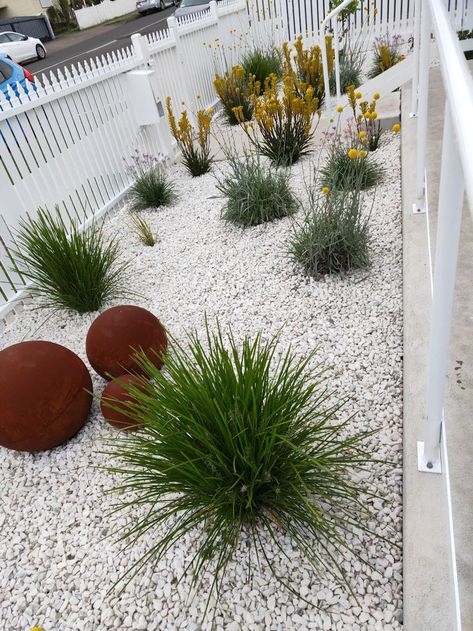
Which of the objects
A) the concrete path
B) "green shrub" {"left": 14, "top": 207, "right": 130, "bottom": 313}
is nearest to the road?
"green shrub" {"left": 14, "top": 207, "right": 130, "bottom": 313}

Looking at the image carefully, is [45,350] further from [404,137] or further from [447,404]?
[404,137]

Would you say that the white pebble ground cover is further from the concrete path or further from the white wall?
the white wall

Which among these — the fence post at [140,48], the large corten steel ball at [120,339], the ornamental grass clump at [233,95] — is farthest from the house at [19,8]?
the large corten steel ball at [120,339]

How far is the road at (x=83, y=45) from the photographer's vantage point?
845 inches

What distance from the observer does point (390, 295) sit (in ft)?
10.1

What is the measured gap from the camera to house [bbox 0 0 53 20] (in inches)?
1382

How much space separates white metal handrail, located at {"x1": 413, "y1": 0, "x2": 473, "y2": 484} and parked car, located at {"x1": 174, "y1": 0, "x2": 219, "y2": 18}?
13.5 metres

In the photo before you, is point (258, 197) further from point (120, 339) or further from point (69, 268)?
point (120, 339)

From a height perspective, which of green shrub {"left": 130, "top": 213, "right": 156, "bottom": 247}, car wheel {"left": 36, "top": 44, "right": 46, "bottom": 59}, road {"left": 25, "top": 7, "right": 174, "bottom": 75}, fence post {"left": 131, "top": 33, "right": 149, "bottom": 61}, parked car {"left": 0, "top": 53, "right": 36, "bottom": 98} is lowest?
road {"left": 25, "top": 7, "right": 174, "bottom": 75}

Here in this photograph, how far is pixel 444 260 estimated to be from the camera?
46.8 inches

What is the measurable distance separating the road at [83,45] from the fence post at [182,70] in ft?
48.2

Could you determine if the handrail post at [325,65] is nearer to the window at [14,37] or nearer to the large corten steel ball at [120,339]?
the large corten steel ball at [120,339]

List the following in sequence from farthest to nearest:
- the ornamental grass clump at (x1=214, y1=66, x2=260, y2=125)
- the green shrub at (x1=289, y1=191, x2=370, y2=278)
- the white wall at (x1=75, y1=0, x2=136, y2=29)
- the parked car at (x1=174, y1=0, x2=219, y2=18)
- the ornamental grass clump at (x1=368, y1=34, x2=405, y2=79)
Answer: the white wall at (x1=75, y1=0, x2=136, y2=29), the parked car at (x1=174, y1=0, x2=219, y2=18), the ornamental grass clump at (x1=214, y1=66, x2=260, y2=125), the ornamental grass clump at (x1=368, y1=34, x2=405, y2=79), the green shrub at (x1=289, y1=191, x2=370, y2=278)

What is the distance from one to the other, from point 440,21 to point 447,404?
1.22 m
